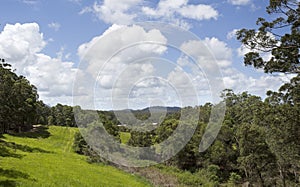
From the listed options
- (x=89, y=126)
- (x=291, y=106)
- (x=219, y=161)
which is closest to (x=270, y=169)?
(x=219, y=161)

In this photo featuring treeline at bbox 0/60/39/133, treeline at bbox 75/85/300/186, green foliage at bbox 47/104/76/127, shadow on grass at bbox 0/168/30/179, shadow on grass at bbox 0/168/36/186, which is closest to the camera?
shadow on grass at bbox 0/168/36/186

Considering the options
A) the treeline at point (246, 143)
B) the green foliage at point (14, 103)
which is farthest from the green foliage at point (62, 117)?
the treeline at point (246, 143)

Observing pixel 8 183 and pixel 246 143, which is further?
pixel 246 143

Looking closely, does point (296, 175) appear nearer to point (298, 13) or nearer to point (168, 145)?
point (168, 145)

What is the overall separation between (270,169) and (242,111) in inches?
507

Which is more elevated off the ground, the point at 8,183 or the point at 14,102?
the point at 14,102

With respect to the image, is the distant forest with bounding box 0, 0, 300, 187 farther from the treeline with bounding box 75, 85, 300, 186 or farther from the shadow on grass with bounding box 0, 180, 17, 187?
the shadow on grass with bounding box 0, 180, 17, 187

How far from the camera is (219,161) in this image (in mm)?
48656

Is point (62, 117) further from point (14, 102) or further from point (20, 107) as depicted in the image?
point (14, 102)

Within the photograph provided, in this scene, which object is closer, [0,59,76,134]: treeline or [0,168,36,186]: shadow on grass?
[0,168,36,186]: shadow on grass

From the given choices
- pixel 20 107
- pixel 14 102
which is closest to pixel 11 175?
pixel 14 102

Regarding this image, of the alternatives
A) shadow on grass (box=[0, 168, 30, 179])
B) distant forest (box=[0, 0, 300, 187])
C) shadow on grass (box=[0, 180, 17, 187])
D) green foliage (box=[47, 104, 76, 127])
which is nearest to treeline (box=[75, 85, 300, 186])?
distant forest (box=[0, 0, 300, 187])

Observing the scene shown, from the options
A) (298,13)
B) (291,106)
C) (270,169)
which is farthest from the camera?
(270,169)

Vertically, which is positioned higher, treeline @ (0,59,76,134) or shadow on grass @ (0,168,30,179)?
treeline @ (0,59,76,134)
